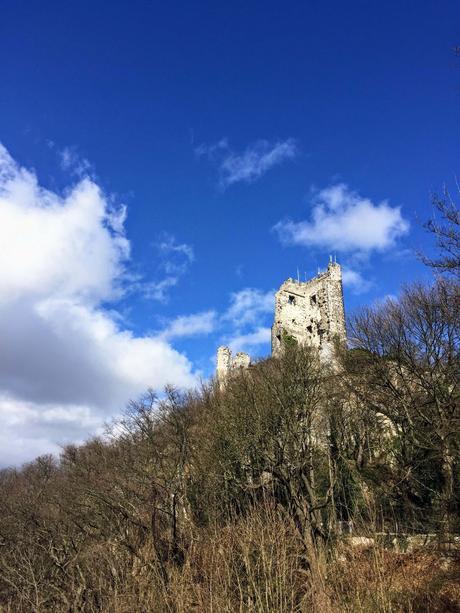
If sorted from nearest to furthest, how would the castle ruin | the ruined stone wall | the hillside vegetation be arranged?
the hillside vegetation, the castle ruin, the ruined stone wall

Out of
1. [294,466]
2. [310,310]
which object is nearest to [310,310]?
[310,310]

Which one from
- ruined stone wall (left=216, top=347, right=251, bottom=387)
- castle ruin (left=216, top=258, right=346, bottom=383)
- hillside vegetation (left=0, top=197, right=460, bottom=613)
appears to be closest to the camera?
hillside vegetation (left=0, top=197, right=460, bottom=613)

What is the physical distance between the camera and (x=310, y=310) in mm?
40938

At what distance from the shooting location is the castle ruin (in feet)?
125

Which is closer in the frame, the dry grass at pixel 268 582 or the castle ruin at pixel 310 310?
the dry grass at pixel 268 582

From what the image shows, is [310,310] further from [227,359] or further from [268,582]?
[268,582]

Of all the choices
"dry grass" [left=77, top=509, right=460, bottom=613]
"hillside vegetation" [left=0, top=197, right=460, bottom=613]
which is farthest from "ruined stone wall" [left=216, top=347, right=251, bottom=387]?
"dry grass" [left=77, top=509, right=460, bottom=613]

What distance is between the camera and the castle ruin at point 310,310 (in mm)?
38125

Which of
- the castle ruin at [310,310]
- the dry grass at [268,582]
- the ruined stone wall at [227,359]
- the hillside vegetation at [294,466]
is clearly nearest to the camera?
the dry grass at [268,582]

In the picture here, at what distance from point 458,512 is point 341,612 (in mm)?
13270

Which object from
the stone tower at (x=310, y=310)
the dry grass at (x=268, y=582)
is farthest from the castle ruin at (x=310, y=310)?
the dry grass at (x=268, y=582)

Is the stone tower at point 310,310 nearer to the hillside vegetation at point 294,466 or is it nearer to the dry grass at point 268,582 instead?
the hillside vegetation at point 294,466

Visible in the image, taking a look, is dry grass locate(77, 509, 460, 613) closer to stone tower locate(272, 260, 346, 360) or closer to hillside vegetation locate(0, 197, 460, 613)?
hillside vegetation locate(0, 197, 460, 613)

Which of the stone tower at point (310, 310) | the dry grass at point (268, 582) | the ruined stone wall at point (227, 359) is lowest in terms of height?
the dry grass at point (268, 582)
